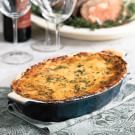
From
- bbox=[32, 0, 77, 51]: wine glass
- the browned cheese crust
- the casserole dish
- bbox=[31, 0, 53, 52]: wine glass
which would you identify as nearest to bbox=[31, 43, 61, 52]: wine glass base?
bbox=[31, 0, 53, 52]: wine glass

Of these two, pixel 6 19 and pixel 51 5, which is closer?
pixel 51 5

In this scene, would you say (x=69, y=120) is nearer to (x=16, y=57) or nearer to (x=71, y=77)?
(x=71, y=77)

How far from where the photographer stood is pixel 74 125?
3.30ft

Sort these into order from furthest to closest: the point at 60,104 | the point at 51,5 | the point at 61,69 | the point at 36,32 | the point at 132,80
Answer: the point at 36,32 → the point at 51,5 → the point at 132,80 → the point at 61,69 → the point at 60,104

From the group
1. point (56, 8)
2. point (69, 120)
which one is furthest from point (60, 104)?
point (56, 8)

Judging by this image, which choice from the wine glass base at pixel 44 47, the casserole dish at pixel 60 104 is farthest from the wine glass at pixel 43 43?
the casserole dish at pixel 60 104

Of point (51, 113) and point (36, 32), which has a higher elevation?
point (51, 113)

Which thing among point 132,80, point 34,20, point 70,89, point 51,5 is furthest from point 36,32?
point 70,89

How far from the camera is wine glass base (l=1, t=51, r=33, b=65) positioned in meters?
1.37

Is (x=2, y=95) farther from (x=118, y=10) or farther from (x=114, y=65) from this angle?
(x=118, y=10)

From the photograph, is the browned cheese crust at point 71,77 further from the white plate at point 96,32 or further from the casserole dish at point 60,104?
the white plate at point 96,32

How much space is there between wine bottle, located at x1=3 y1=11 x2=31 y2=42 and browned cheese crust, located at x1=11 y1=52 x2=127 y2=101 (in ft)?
1.28

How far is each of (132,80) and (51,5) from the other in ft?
1.04

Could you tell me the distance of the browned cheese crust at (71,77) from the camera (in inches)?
38.4
